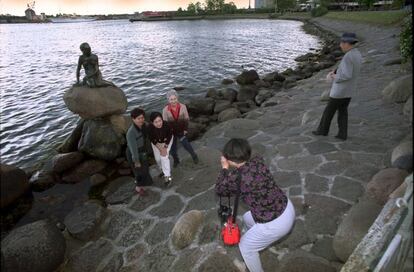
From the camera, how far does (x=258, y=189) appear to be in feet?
11.1

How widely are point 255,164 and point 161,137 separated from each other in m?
3.68

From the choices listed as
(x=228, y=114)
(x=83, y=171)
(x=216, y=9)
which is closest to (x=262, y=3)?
(x=216, y=9)

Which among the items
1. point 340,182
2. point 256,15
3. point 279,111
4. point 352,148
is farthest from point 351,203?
point 256,15

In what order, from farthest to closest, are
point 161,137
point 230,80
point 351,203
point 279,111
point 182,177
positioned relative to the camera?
1. point 230,80
2. point 279,111
3. point 182,177
4. point 161,137
5. point 351,203

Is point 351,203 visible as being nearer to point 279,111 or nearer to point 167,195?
point 167,195

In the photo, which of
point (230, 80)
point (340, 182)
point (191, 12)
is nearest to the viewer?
point (340, 182)

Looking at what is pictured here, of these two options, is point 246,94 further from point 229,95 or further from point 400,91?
point 400,91

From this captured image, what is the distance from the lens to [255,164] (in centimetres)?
343

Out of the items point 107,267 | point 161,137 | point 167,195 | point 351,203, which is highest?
point 161,137

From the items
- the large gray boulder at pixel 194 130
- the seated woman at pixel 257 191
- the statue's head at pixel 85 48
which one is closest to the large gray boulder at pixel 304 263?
the seated woman at pixel 257 191

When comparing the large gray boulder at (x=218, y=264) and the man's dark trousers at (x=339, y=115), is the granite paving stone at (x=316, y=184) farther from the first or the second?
the large gray boulder at (x=218, y=264)

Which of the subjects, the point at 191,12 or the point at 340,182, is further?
the point at 191,12

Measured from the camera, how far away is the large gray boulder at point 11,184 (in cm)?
782

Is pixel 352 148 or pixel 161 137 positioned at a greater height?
pixel 161 137
